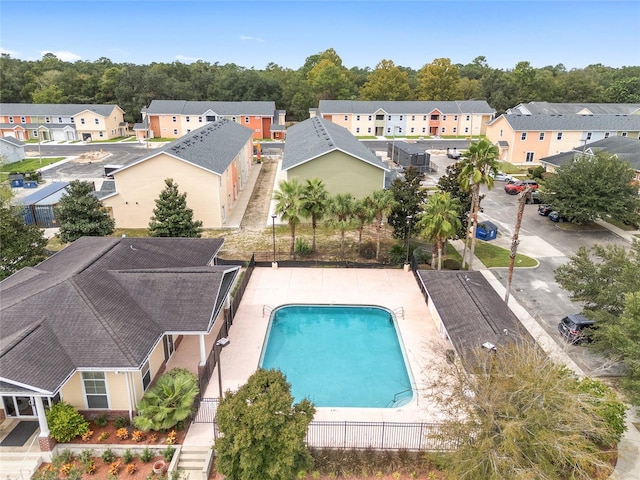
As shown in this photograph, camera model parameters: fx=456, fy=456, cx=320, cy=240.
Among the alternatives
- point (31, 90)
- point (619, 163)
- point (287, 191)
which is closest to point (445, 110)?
point (619, 163)

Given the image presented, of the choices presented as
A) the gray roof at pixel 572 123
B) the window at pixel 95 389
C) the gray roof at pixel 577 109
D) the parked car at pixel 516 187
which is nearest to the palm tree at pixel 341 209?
the window at pixel 95 389

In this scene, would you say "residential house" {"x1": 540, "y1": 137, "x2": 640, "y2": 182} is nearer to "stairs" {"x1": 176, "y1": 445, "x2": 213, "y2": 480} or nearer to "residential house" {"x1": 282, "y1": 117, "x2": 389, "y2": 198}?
"residential house" {"x1": 282, "y1": 117, "x2": 389, "y2": 198}

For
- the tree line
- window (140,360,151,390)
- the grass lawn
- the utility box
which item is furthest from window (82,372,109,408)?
the tree line

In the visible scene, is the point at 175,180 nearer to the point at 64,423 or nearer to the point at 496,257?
the point at 64,423

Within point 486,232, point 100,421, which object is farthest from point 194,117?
point 100,421

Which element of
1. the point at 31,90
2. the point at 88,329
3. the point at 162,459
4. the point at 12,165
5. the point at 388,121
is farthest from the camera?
the point at 31,90

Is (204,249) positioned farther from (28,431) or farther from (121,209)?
(121,209)
